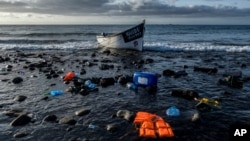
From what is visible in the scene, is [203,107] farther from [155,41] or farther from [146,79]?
[155,41]

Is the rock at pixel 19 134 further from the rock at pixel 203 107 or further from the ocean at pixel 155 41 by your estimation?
the ocean at pixel 155 41

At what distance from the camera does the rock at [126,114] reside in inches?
506

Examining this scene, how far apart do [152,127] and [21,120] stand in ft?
17.8

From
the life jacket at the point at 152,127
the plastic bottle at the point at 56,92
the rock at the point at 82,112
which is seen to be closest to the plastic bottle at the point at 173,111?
the life jacket at the point at 152,127

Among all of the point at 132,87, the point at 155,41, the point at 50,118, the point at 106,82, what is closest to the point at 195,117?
the point at 132,87

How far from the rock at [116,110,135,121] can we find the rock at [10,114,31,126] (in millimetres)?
3811

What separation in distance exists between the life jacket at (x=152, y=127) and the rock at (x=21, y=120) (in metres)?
4.52

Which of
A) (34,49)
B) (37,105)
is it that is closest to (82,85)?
(37,105)

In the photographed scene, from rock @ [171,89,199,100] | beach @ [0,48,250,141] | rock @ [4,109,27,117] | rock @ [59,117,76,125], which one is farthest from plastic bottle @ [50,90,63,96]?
rock @ [171,89,199,100]

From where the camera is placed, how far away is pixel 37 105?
15.1m

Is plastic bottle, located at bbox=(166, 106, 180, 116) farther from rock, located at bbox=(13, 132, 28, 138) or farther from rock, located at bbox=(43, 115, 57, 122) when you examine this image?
rock, located at bbox=(13, 132, 28, 138)

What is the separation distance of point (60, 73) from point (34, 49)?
2272 centimetres

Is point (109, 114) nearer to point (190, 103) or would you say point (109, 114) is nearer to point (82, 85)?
point (190, 103)

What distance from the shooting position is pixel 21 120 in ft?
41.3
